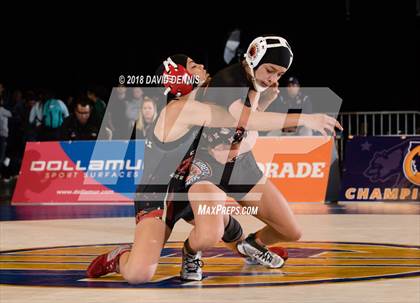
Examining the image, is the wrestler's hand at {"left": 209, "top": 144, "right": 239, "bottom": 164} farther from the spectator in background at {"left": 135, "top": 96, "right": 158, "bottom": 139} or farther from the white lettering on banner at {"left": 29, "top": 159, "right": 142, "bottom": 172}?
the white lettering on banner at {"left": 29, "top": 159, "right": 142, "bottom": 172}

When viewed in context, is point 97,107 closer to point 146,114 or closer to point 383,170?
point 146,114

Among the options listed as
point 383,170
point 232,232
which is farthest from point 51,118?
point 232,232

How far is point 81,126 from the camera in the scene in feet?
61.4

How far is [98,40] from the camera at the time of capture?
28.1 metres

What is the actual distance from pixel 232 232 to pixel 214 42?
1720cm

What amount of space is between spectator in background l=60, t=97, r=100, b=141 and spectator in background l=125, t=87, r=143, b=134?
21.1 inches

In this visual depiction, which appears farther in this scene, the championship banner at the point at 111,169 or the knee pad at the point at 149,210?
the championship banner at the point at 111,169

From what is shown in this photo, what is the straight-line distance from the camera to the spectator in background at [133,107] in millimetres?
18616

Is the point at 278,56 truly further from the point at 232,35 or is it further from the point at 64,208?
the point at 232,35

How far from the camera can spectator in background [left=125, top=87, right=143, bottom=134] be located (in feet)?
61.1

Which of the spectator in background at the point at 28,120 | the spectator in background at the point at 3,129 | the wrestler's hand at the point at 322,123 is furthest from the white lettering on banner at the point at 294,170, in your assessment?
the wrestler's hand at the point at 322,123

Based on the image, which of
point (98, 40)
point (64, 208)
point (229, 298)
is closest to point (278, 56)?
point (229, 298)

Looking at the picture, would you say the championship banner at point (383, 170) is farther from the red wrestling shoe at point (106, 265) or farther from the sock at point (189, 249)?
the red wrestling shoe at point (106, 265)

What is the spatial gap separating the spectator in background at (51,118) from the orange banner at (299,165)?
4559 millimetres
